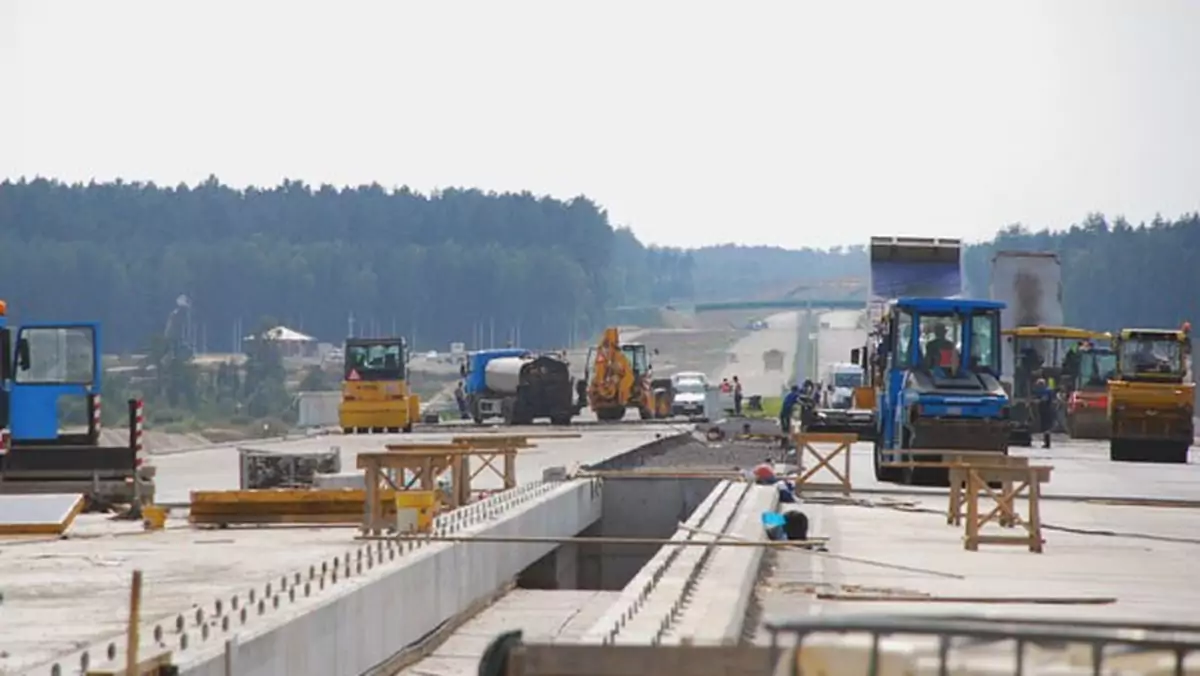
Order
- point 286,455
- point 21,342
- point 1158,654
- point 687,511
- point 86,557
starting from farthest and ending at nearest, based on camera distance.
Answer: point 687,511, point 286,455, point 21,342, point 86,557, point 1158,654

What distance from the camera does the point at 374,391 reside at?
65.5 m

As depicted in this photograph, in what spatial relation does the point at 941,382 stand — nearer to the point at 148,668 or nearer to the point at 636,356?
the point at 148,668

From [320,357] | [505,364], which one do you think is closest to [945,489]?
[505,364]

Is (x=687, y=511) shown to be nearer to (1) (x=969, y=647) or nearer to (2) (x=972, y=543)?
(2) (x=972, y=543)

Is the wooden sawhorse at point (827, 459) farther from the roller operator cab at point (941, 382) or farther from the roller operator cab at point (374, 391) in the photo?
the roller operator cab at point (374, 391)

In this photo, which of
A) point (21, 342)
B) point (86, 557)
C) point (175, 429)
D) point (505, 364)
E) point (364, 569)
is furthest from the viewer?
point (175, 429)

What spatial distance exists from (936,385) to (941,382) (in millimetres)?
110

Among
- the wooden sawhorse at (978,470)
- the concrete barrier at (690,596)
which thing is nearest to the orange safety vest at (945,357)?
the wooden sawhorse at (978,470)

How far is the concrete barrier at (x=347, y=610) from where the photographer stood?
14547 mm

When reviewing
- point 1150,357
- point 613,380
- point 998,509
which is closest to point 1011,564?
point 998,509

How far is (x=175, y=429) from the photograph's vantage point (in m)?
96.1

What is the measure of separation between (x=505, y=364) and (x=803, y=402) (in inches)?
925

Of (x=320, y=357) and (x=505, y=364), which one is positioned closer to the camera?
(x=505, y=364)

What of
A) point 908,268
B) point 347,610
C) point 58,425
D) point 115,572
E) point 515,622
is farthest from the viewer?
point 908,268
